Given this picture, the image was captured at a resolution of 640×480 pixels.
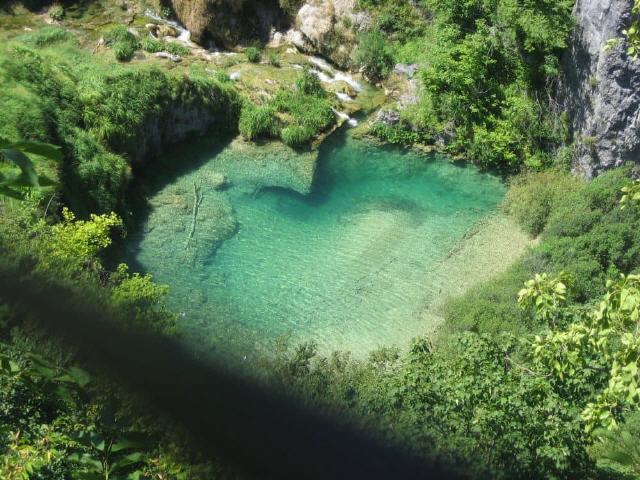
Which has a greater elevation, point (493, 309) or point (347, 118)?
point (347, 118)

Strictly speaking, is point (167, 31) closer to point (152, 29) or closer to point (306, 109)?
point (152, 29)

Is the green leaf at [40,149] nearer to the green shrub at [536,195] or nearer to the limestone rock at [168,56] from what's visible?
the green shrub at [536,195]

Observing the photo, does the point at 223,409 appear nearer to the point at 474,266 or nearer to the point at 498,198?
the point at 474,266

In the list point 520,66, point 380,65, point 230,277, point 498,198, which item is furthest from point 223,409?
point 380,65

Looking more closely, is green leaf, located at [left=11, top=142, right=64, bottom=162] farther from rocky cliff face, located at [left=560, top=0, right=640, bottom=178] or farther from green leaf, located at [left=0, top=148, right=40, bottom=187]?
rocky cliff face, located at [left=560, top=0, right=640, bottom=178]

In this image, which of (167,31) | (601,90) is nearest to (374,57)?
(167,31)

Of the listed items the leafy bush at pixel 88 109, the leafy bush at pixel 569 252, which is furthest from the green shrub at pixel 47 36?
the leafy bush at pixel 569 252
